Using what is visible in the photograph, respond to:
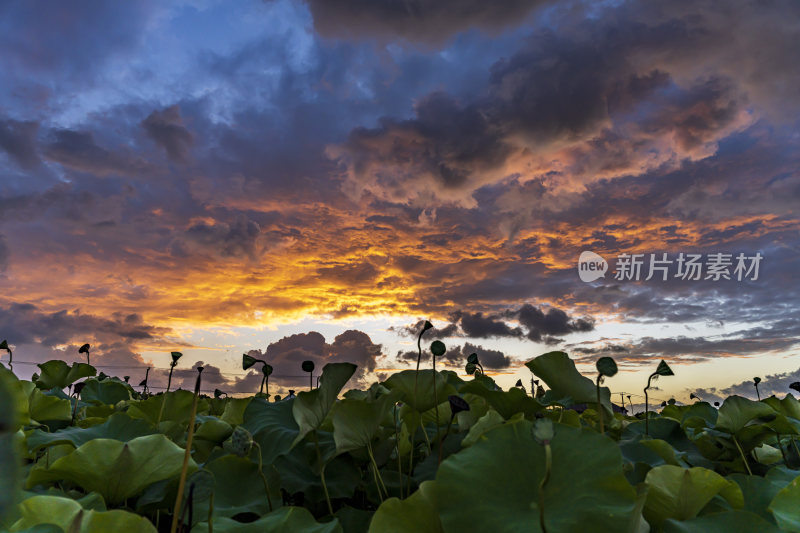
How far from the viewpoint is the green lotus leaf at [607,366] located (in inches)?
46.1

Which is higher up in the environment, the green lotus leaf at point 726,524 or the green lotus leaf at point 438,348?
the green lotus leaf at point 438,348

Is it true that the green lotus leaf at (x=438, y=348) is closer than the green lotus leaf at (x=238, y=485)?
No

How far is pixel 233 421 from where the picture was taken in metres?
1.77

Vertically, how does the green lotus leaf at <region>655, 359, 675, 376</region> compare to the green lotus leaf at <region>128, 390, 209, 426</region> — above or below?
above

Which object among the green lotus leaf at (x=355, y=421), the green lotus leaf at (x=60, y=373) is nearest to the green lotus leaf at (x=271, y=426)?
the green lotus leaf at (x=355, y=421)

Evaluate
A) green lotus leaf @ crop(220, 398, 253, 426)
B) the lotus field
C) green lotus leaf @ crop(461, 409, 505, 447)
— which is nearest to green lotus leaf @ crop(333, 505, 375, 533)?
the lotus field

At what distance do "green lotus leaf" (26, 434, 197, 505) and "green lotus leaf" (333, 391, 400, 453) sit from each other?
0.30 m

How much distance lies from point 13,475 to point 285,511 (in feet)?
1.85

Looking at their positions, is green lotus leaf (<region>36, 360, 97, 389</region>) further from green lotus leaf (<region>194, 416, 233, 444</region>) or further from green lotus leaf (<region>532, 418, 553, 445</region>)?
green lotus leaf (<region>532, 418, 553, 445</region>)

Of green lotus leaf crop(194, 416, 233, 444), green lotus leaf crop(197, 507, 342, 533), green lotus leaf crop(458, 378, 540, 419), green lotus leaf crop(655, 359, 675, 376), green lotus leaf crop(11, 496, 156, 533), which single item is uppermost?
green lotus leaf crop(655, 359, 675, 376)

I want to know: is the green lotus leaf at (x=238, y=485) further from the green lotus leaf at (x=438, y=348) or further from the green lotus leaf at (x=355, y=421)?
the green lotus leaf at (x=438, y=348)

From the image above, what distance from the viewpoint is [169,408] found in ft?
5.68

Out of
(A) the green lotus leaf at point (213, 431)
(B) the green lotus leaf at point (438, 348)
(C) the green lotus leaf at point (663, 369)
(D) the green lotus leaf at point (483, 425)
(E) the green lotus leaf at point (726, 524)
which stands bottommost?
(E) the green lotus leaf at point (726, 524)

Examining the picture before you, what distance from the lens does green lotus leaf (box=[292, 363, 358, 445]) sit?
116 cm
